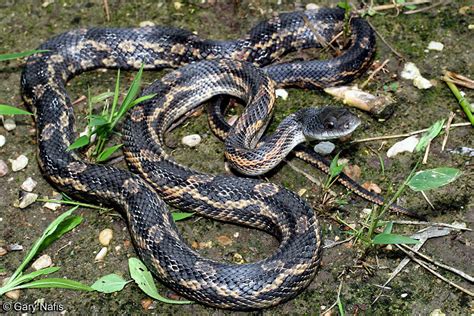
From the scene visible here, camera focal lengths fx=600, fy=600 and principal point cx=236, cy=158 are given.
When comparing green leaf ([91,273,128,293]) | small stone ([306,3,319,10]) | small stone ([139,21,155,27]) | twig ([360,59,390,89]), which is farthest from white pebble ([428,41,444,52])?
green leaf ([91,273,128,293])

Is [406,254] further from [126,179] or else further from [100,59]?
[100,59]

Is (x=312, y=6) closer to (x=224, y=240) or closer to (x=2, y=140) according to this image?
(x=224, y=240)

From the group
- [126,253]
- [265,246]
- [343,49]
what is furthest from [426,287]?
[343,49]

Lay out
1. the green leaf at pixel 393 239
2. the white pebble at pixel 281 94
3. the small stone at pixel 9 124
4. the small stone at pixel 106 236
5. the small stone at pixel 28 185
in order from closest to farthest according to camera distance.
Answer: the green leaf at pixel 393 239, the small stone at pixel 106 236, the small stone at pixel 28 185, the small stone at pixel 9 124, the white pebble at pixel 281 94

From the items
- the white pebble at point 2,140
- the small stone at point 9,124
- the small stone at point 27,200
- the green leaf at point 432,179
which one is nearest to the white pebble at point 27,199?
the small stone at point 27,200

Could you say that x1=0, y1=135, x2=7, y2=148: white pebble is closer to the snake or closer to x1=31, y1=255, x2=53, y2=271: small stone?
the snake

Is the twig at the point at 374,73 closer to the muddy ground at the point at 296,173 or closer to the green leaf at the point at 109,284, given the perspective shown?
the muddy ground at the point at 296,173
